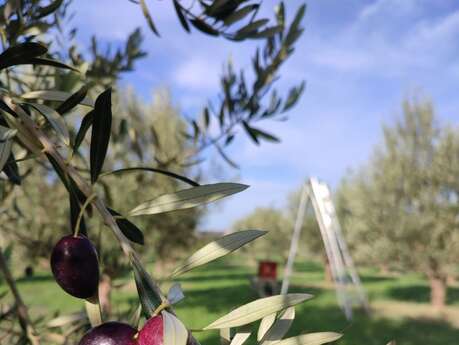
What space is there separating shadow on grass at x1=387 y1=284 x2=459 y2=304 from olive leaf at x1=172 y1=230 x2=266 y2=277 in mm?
17054

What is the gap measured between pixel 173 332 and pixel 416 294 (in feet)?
60.7

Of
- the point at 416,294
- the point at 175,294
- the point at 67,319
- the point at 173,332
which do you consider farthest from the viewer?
the point at 416,294

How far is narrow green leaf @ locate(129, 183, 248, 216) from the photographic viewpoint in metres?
0.49

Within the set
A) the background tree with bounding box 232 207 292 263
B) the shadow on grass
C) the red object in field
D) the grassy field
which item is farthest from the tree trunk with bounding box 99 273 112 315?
the background tree with bounding box 232 207 292 263

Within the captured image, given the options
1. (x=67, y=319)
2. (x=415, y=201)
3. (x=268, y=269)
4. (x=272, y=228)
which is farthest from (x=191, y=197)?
(x=272, y=228)

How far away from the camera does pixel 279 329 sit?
0.47 m

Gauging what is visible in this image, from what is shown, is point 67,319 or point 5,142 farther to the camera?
point 67,319

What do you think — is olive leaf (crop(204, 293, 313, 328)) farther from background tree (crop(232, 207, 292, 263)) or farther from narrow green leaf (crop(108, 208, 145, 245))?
background tree (crop(232, 207, 292, 263))

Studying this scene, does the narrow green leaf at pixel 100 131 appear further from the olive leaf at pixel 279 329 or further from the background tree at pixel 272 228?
the background tree at pixel 272 228

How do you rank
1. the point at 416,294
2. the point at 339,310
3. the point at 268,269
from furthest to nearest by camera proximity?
the point at 416,294 → the point at 339,310 → the point at 268,269

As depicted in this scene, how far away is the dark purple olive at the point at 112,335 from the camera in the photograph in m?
0.39

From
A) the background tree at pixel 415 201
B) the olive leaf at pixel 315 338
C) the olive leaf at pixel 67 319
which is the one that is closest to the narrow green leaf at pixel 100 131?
the olive leaf at pixel 315 338

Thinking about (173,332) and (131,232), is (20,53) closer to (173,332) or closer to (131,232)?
(131,232)

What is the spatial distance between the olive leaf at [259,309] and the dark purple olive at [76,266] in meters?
0.11
